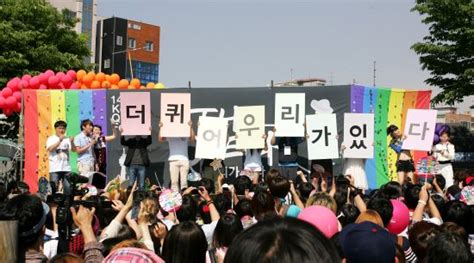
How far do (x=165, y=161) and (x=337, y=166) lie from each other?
11.5ft

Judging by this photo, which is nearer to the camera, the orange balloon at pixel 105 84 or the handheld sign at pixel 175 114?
the handheld sign at pixel 175 114

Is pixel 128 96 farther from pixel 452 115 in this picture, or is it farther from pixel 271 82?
pixel 452 115

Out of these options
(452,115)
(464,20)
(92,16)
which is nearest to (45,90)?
(464,20)

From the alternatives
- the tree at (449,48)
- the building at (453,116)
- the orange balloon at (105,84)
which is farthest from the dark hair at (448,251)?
the building at (453,116)

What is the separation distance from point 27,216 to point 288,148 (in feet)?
28.3

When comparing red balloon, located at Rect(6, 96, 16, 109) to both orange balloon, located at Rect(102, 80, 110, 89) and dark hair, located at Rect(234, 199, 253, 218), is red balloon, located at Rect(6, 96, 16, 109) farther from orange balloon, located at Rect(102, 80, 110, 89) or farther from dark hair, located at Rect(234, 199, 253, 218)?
dark hair, located at Rect(234, 199, 253, 218)

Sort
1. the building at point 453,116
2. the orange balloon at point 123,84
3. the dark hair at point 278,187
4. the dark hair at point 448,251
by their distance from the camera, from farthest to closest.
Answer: the building at point 453,116 < the orange balloon at point 123,84 < the dark hair at point 278,187 < the dark hair at point 448,251

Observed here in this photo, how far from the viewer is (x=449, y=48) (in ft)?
66.6

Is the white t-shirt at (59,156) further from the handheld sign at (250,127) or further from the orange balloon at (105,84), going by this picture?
the handheld sign at (250,127)

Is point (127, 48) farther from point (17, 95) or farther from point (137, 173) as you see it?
point (137, 173)

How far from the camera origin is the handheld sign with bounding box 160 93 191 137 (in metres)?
11.3

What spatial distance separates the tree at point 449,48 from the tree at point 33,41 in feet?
45.6

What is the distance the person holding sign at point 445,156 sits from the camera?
10.6 meters

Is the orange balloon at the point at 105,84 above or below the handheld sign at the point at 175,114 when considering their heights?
above
